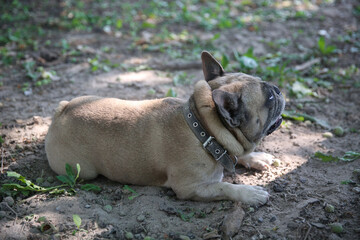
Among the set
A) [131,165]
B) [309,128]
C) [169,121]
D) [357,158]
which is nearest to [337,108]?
[309,128]

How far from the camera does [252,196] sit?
387cm

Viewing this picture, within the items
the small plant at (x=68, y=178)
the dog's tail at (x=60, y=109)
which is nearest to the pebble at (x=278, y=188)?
the small plant at (x=68, y=178)

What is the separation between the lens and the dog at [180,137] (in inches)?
154

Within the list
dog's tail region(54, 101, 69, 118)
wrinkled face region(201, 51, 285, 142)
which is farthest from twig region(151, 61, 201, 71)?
wrinkled face region(201, 51, 285, 142)

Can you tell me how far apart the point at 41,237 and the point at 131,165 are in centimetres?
126

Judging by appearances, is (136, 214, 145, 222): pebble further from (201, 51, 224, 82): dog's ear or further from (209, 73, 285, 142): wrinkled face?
(201, 51, 224, 82): dog's ear

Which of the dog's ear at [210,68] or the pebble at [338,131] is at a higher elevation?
the dog's ear at [210,68]

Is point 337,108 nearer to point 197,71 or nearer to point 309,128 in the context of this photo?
point 309,128

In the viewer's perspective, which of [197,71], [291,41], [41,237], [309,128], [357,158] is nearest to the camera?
[41,237]

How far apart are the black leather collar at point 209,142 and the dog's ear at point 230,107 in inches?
11.2

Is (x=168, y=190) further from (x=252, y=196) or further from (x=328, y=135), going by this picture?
(x=328, y=135)


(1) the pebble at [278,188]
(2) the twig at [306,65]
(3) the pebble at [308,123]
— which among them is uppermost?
(2) the twig at [306,65]

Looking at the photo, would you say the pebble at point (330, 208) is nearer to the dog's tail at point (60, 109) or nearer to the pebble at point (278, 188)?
the pebble at point (278, 188)

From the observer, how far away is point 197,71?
7137 millimetres
